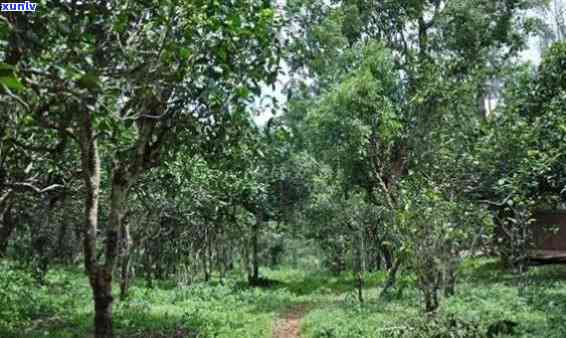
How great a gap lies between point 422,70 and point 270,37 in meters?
12.5

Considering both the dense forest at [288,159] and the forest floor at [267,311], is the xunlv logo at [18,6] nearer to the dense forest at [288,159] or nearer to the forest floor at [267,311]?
the dense forest at [288,159]

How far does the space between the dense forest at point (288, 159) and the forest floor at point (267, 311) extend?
0.30 feet

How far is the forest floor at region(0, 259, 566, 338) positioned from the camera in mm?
11023

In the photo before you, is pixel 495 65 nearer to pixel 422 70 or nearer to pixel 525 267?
pixel 422 70

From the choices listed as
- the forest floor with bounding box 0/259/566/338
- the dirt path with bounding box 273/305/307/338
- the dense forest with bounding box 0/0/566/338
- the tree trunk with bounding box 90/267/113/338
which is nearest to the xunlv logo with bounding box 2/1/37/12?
the dense forest with bounding box 0/0/566/338

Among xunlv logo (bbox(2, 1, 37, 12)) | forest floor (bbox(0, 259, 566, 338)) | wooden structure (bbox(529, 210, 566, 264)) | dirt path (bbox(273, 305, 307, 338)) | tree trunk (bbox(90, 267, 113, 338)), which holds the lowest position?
dirt path (bbox(273, 305, 307, 338))

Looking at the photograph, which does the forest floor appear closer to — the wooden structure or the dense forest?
the dense forest

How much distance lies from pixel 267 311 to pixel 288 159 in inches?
374

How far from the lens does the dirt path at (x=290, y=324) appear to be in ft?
41.7

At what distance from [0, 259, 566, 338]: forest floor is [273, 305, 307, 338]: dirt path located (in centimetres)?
2

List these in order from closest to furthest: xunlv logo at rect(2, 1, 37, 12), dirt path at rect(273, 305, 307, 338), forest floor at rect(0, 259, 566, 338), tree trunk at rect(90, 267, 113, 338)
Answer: xunlv logo at rect(2, 1, 37, 12) → tree trunk at rect(90, 267, 113, 338) → forest floor at rect(0, 259, 566, 338) → dirt path at rect(273, 305, 307, 338)

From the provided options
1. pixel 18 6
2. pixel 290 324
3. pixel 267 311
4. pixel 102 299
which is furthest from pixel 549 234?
pixel 18 6

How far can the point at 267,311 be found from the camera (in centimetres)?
1603

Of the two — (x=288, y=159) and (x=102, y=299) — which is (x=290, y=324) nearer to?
(x=102, y=299)
